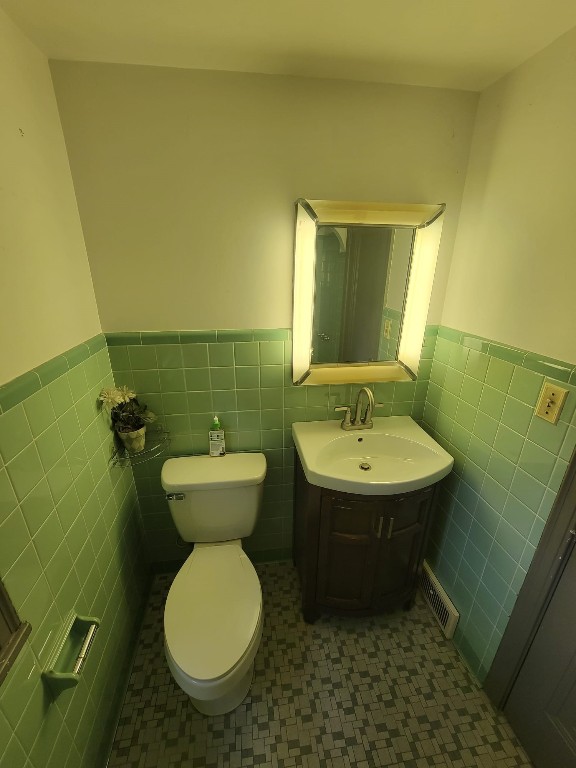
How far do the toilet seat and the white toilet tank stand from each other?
0.10m

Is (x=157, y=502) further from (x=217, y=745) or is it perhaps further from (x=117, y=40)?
(x=117, y=40)

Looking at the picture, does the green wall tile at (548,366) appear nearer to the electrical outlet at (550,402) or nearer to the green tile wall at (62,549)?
the electrical outlet at (550,402)

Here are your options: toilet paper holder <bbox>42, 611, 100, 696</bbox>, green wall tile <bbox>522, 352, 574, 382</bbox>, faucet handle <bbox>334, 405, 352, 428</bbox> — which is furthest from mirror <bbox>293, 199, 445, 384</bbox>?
toilet paper holder <bbox>42, 611, 100, 696</bbox>

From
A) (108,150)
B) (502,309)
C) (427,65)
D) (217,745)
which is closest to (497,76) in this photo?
(427,65)

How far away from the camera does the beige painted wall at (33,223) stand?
0.79 metres

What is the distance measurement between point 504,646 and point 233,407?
1407mm

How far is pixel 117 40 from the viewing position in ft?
3.01

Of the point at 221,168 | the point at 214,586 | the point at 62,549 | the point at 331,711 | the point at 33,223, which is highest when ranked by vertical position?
the point at 221,168

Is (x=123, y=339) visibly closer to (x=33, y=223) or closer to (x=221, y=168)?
(x=33, y=223)

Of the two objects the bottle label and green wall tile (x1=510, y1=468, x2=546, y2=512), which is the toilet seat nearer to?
the bottle label

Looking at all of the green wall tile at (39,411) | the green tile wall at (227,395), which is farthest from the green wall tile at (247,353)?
the green wall tile at (39,411)

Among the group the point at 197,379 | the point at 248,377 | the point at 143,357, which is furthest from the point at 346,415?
the point at 143,357

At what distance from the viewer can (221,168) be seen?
1.14 metres

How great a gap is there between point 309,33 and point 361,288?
80 cm
